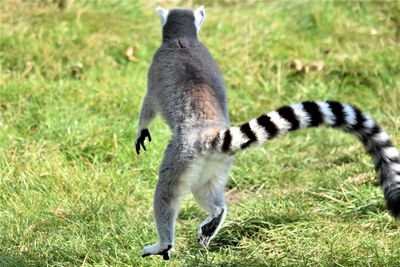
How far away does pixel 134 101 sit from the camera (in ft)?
22.7

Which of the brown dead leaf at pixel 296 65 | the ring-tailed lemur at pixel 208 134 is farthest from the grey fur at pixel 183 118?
the brown dead leaf at pixel 296 65

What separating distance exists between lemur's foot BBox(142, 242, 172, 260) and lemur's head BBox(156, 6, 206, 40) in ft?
4.75

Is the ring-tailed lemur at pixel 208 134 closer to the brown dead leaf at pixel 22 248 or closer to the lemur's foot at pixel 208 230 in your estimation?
the lemur's foot at pixel 208 230

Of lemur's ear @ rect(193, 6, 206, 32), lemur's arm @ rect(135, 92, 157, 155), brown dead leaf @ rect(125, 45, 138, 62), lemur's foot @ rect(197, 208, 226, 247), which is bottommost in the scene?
lemur's foot @ rect(197, 208, 226, 247)

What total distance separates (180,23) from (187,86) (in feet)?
2.49

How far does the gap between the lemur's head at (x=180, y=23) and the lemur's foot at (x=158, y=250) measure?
4.75ft

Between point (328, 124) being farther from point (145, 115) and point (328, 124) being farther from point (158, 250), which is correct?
point (145, 115)

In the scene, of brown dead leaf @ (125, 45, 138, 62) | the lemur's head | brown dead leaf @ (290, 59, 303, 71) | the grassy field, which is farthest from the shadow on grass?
brown dead leaf @ (290, 59, 303, 71)

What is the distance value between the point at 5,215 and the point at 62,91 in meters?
2.11

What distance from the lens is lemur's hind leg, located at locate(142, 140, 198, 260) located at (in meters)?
4.18

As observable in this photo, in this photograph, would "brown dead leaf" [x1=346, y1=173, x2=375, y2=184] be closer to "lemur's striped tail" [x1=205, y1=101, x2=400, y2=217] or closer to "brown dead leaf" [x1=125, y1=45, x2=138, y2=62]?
"lemur's striped tail" [x1=205, y1=101, x2=400, y2=217]

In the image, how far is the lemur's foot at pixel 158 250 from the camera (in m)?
4.19

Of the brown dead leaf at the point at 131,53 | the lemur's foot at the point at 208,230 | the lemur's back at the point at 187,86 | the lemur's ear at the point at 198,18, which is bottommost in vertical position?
the lemur's foot at the point at 208,230

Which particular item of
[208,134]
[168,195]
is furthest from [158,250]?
[208,134]
